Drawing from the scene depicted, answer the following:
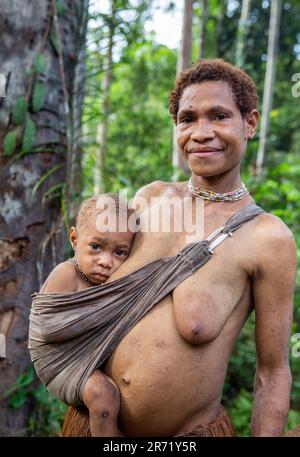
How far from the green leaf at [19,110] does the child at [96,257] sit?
1.37 m

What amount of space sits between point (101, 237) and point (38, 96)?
1.61 m

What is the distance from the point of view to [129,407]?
1.93 meters

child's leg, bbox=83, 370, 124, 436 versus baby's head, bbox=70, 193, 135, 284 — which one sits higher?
baby's head, bbox=70, 193, 135, 284

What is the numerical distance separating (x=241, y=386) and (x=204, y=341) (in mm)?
5154

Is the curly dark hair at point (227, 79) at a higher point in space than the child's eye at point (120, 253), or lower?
higher

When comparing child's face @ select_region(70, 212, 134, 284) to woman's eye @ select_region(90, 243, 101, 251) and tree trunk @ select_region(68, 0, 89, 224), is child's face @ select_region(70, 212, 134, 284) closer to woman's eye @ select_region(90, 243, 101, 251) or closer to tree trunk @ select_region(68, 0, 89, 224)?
woman's eye @ select_region(90, 243, 101, 251)

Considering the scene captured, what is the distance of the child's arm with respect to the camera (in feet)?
6.76

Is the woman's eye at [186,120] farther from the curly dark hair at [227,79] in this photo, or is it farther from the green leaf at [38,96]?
the green leaf at [38,96]

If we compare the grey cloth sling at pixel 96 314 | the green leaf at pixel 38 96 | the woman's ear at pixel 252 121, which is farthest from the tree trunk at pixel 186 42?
the grey cloth sling at pixel 96 314

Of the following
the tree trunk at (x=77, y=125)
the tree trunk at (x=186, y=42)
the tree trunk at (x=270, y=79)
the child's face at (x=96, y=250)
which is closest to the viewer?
the child's face at (x=96, y=250)

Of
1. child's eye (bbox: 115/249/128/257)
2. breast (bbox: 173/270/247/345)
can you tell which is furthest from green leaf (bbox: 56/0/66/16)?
breast (bbox: 173/270/247/345)

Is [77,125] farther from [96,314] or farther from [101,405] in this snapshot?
[101,405]

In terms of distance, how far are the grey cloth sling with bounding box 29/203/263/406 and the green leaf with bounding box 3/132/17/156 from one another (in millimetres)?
1481

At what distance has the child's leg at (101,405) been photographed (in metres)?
1.86
